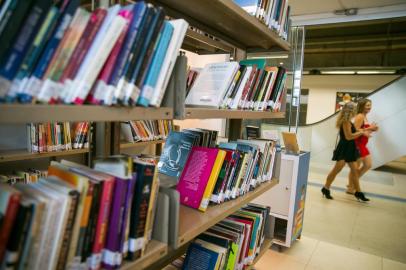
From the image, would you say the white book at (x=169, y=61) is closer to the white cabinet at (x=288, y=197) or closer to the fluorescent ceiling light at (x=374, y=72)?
the white cabinet at (x=288, y=197)

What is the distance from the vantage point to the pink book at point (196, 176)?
4.12 ft

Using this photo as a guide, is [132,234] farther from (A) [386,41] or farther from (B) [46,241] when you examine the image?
(A) [386,41]

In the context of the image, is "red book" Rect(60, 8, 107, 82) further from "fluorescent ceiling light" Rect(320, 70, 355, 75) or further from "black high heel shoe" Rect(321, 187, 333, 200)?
"fluorescent ceiling light" Rect(320, 70, 355, 75)

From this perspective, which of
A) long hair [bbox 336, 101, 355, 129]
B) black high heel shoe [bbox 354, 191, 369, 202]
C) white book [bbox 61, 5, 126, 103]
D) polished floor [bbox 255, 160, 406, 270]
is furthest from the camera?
black high heel shoe [bbox 354, 191, 369, 202]

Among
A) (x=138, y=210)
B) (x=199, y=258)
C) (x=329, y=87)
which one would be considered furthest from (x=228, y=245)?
(x=329, y=87)

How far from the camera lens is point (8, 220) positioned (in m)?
0.58

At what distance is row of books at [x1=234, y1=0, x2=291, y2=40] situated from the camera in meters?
1.41

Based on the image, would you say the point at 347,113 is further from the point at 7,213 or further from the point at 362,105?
the point at 7,213

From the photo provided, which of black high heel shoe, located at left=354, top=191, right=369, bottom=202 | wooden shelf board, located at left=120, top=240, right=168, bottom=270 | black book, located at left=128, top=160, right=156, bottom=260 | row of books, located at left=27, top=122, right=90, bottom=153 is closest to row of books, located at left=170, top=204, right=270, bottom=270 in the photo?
wooden shelf board, located at left=120, top=240, right=168, bottom=270

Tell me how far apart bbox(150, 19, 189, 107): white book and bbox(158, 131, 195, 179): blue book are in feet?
2.00

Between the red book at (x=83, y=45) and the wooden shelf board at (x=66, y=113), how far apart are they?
0.08 metres

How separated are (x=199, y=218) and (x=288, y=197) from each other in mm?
1851

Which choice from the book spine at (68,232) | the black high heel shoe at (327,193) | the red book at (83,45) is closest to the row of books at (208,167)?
the book spine at (68,232)

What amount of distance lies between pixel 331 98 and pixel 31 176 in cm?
926
